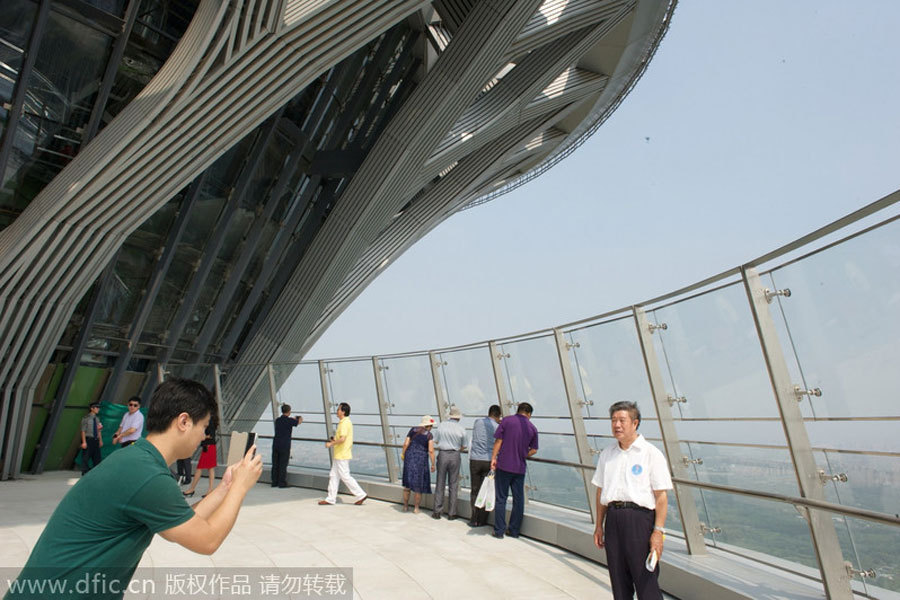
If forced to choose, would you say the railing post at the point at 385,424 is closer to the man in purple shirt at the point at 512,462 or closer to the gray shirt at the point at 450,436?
the gray shirt at the point at 450,436

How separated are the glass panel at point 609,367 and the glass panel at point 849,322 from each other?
164 cm

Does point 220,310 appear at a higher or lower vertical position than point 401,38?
lower

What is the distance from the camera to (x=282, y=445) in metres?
11.0

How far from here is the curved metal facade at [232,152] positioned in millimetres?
8969

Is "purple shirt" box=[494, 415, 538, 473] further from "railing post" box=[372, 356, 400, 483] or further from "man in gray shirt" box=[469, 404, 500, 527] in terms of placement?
"railing post" box=[372, 356, 400, 483]

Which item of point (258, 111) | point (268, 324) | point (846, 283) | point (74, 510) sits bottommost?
point (74, 510)

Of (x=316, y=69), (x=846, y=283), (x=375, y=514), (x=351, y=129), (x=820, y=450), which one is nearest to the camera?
(x=846, y=283)

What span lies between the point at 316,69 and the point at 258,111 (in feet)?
3.28

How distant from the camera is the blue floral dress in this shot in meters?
8.41

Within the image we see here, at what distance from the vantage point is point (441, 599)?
4.80 metres

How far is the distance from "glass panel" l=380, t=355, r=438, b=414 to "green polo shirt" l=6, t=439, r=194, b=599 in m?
7.22

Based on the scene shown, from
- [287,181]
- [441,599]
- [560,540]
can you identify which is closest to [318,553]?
[441,599]

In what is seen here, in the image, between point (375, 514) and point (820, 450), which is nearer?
point (820, 450)

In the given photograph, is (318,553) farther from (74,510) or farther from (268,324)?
(268,324)
